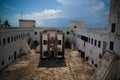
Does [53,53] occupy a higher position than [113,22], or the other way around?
[113,22]

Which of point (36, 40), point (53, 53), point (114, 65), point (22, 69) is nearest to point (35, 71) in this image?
point (22, 69)

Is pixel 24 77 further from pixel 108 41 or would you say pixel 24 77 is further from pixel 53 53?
pixel 108 41

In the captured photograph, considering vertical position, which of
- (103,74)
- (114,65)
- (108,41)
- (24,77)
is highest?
(108,41)

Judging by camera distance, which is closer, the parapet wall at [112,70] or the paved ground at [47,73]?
the parapet wall at [112,70]

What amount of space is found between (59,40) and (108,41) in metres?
12.5

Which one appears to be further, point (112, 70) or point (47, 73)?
point (47, 73)

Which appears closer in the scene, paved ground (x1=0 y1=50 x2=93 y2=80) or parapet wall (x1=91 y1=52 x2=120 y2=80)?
parapet wall (x1=91 y1=52 x2=120 y2=80)

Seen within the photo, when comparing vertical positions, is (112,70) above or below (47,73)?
above

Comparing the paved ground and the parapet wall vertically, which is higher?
the parapet wall

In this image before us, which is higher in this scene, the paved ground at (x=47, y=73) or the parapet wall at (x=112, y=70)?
the parapet wall at (x=112, y=70)

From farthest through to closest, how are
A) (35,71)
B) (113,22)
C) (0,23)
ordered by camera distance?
(0,23) < (35,71) < (113,22)

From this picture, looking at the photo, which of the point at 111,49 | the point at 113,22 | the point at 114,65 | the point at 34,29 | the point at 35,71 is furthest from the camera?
the point at 34,29

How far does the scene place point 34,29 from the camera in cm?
4328

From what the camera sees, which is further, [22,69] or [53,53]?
[53,53]
